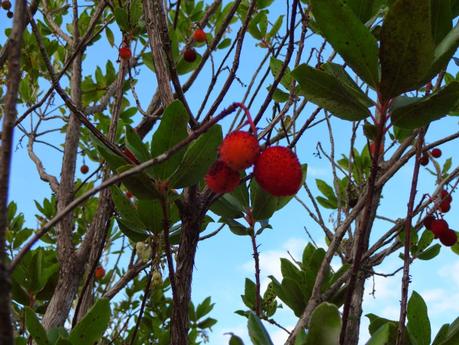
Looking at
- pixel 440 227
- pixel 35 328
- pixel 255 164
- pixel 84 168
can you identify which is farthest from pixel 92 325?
pixel 84 168

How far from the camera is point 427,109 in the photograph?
915 mm

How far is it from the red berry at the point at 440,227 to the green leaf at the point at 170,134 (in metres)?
1.06

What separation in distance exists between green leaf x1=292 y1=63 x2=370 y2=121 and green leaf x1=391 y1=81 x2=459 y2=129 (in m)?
0.06

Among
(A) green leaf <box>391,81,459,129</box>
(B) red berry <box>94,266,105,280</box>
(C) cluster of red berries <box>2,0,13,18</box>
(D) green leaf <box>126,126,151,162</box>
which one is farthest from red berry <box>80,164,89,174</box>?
(A) green leaf <box>391,81,459,129</box>

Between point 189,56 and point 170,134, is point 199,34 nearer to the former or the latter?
point 189,56

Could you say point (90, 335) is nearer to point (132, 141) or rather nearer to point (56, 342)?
point (56, 342)

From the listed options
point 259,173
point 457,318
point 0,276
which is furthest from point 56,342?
point 457,318

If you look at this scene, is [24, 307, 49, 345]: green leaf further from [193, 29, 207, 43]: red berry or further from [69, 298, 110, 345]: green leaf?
[193, 29, 207, 43]: red berry

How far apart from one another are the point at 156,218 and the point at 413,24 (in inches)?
25.8

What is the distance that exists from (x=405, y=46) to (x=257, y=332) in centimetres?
A: 51

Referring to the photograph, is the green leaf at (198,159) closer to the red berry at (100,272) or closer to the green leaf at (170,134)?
the green leaf at (170,134)

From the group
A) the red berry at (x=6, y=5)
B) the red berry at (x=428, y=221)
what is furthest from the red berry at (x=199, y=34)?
the red berry at (x=6, y=5)

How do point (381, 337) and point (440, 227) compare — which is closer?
point (381, 337)

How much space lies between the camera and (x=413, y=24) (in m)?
0.79
